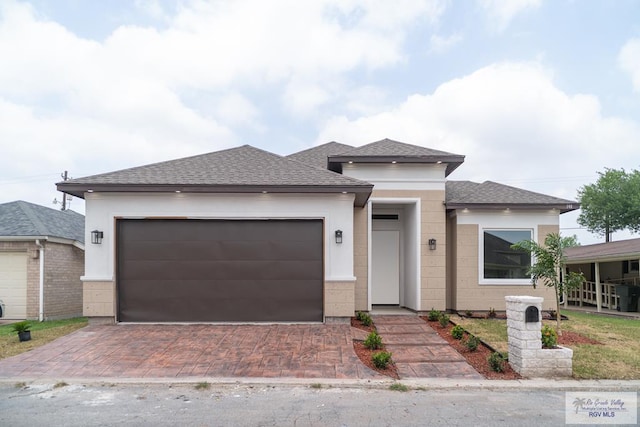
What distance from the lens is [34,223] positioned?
12.4 meters

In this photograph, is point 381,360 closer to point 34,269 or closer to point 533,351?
point 533,351

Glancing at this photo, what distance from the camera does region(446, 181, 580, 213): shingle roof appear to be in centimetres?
1038

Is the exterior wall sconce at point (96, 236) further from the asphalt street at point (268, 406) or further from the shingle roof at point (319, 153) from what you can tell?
the shingle roof at point (319, 153)

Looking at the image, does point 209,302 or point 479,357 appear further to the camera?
point 209,302

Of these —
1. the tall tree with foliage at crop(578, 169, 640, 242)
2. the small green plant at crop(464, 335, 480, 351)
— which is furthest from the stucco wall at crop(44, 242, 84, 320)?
the tall tree with foliage at crop(578, 169, 640, 242)

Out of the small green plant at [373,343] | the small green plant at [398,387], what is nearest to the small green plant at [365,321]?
the small green plant at [373,343]

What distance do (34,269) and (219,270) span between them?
6.73 metres

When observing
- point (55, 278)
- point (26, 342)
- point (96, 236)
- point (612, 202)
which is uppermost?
point (612, 202)

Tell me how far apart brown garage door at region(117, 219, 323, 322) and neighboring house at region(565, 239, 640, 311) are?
10.3 metres

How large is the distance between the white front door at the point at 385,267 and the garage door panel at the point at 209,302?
10.2 feet

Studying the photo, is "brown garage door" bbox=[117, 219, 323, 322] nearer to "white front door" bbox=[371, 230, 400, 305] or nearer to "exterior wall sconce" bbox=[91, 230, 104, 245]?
"exterior wall sconce" bbox=[91, 230, 104, 245]

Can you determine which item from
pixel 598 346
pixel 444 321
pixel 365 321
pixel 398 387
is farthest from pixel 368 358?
pixel 598 346

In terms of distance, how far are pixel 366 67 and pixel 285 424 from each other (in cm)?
1535

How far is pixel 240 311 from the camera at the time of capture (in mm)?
9008
